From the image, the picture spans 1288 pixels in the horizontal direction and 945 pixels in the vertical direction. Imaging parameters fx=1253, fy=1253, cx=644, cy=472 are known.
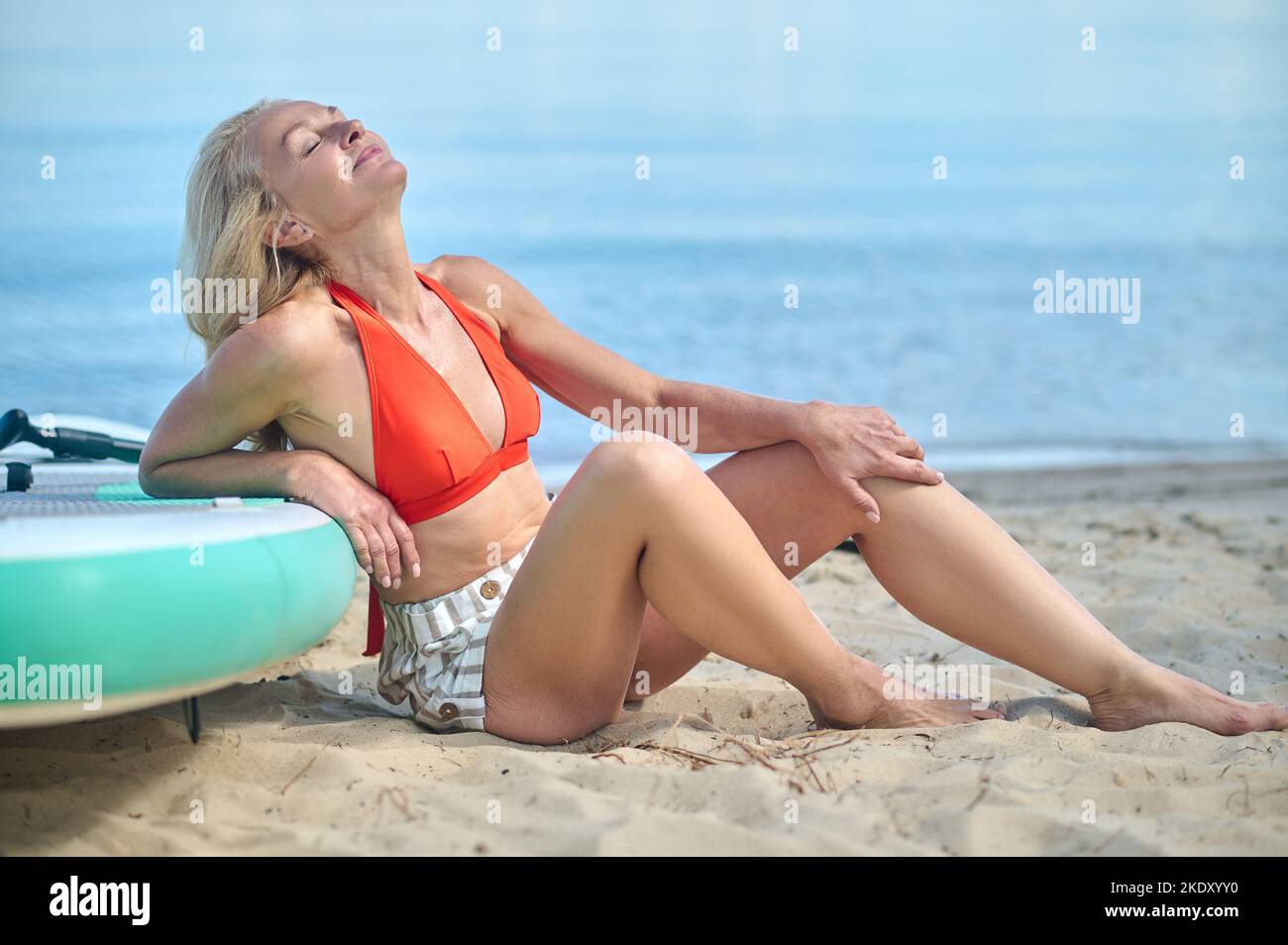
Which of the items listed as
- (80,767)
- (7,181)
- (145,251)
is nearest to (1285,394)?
(80,767)

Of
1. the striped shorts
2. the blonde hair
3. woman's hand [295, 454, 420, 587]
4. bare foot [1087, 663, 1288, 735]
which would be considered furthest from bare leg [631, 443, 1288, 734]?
the blonde hair

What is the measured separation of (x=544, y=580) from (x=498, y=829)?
1.61 ft

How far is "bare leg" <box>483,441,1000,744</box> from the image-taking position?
2.17m

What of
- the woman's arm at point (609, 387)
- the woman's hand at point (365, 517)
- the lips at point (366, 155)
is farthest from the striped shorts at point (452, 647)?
the lips at point (366, 155)

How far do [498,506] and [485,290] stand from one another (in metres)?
0.55

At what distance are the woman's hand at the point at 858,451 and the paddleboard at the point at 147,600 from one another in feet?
3.23

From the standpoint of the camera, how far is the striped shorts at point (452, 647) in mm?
2432

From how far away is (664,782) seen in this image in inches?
81.0

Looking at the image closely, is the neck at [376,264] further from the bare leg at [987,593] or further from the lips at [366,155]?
the bare leg at [987,593]

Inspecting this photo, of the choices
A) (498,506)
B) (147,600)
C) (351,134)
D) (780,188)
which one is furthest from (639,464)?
(780,188)

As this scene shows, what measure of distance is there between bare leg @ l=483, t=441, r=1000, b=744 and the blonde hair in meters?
0.71

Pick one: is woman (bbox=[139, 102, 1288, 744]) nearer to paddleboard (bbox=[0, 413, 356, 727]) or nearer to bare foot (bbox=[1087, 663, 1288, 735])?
bare foot (bbox=[1087, 663, 1288, 735])

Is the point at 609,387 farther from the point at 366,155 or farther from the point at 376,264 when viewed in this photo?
the point at 366,155
